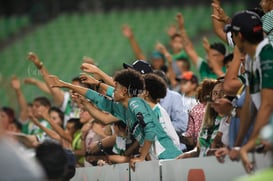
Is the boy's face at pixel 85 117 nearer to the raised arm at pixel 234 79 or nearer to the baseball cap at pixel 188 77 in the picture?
the baseball cap at pixel 188 77

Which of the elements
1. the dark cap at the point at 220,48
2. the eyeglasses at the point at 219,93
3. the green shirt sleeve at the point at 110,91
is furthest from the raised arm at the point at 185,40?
the eyeglasses at the point at 219,93

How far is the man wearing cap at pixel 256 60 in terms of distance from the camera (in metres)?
7.12

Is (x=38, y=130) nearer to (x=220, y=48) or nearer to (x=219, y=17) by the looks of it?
(x=220, y=48)

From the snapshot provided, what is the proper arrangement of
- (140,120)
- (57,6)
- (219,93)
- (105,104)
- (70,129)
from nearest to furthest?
1. (219,93)
2. (140,120)
3. (105,104)
4. (70,129)
5. (57,6)

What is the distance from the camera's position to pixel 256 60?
7.30 metres

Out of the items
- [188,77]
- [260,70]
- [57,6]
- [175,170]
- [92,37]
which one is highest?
[260,70]

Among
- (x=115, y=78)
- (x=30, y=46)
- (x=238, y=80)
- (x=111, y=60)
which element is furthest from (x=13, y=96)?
(x=238, y=80)

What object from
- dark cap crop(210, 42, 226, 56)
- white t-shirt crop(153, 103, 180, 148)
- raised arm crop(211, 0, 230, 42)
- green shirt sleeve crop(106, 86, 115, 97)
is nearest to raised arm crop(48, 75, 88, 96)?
green shirt sleeve crop(106, 86, 115, 97)

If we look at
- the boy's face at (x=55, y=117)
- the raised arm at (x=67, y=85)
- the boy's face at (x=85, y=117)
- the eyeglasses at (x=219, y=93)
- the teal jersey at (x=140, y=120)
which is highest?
the eyeglasses at (x=219, y=93)

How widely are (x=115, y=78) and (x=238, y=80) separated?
1.46 m

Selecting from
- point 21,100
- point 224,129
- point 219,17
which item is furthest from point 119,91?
point 21,100

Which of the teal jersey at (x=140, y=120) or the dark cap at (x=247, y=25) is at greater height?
the dark cap at (x=247, y=25)

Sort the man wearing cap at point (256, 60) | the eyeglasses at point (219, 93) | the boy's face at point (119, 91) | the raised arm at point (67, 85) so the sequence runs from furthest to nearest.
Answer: the raised arm at point (67, 85) → the boy's face at point (119, 91) → the eyeglasses at point (219, 93) → the man wearing cap at point (256, 60)

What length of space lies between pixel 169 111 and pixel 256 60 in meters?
3.93
